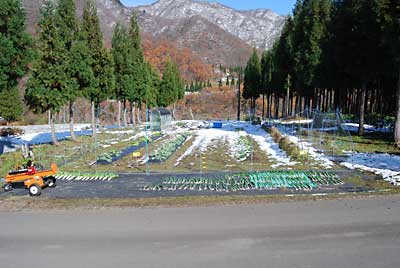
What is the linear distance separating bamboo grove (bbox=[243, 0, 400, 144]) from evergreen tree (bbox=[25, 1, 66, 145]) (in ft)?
59.3

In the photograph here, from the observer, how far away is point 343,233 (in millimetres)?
6797

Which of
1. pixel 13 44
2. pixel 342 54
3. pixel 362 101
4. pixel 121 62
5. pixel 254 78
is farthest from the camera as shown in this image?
pixel 254 78

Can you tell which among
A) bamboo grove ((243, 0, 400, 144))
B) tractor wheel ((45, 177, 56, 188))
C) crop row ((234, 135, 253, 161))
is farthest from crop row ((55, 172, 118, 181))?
bamboo grove ((243, 0, 400, 144))

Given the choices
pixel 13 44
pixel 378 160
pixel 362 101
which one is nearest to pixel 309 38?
pixel 362 101

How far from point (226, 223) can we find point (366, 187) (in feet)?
19.3

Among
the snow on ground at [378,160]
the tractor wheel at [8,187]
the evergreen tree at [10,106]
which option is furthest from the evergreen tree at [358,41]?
the evergreen tree at [10,106]

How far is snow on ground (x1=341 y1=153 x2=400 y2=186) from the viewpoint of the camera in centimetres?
1227

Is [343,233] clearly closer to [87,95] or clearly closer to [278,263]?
[278,263]

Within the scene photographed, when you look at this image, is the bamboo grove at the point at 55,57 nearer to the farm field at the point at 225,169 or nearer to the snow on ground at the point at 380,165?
the farm field at the point at 225,169

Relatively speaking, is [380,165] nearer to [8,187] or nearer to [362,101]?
[362,101]

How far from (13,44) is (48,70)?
3.00 metres

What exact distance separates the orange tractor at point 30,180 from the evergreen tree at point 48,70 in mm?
10091

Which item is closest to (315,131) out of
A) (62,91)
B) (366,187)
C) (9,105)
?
(366,187)

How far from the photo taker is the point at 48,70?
20.1m
